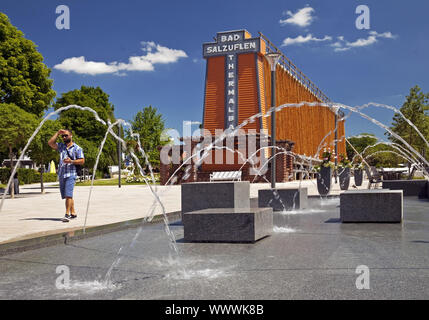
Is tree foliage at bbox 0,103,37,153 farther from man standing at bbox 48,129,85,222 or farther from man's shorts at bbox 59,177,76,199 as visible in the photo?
man's shorts at bbox 59,177,76,199

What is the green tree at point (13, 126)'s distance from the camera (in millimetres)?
21734

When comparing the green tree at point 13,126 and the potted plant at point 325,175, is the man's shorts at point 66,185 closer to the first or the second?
the potted plant at point 325,175

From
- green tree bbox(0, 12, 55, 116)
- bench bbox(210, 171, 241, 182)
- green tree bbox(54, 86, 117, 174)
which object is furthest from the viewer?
green tree bbox(54, 86, 117, 174)

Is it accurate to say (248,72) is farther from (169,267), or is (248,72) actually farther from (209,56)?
(169,267)

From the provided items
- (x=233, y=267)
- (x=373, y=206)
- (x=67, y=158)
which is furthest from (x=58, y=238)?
(x=373, y=206)

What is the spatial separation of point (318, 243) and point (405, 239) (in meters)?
1.45

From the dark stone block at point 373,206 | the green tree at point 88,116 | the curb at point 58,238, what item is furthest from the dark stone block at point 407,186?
the green tree at point 88,116

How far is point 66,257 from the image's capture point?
642cm

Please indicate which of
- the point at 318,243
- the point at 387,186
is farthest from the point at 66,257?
the point at 387,186

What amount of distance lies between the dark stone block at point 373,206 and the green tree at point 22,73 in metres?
28.9

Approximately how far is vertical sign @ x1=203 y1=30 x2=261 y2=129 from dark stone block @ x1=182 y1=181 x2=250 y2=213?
3490 cm

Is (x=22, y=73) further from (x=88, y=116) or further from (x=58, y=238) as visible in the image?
(x=58, y=238)

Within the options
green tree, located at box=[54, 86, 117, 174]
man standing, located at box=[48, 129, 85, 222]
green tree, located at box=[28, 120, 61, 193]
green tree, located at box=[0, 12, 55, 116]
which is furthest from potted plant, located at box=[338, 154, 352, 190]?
green tree, located at box=[54, 86, 117, 174]

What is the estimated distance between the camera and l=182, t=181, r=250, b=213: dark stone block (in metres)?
9.37
